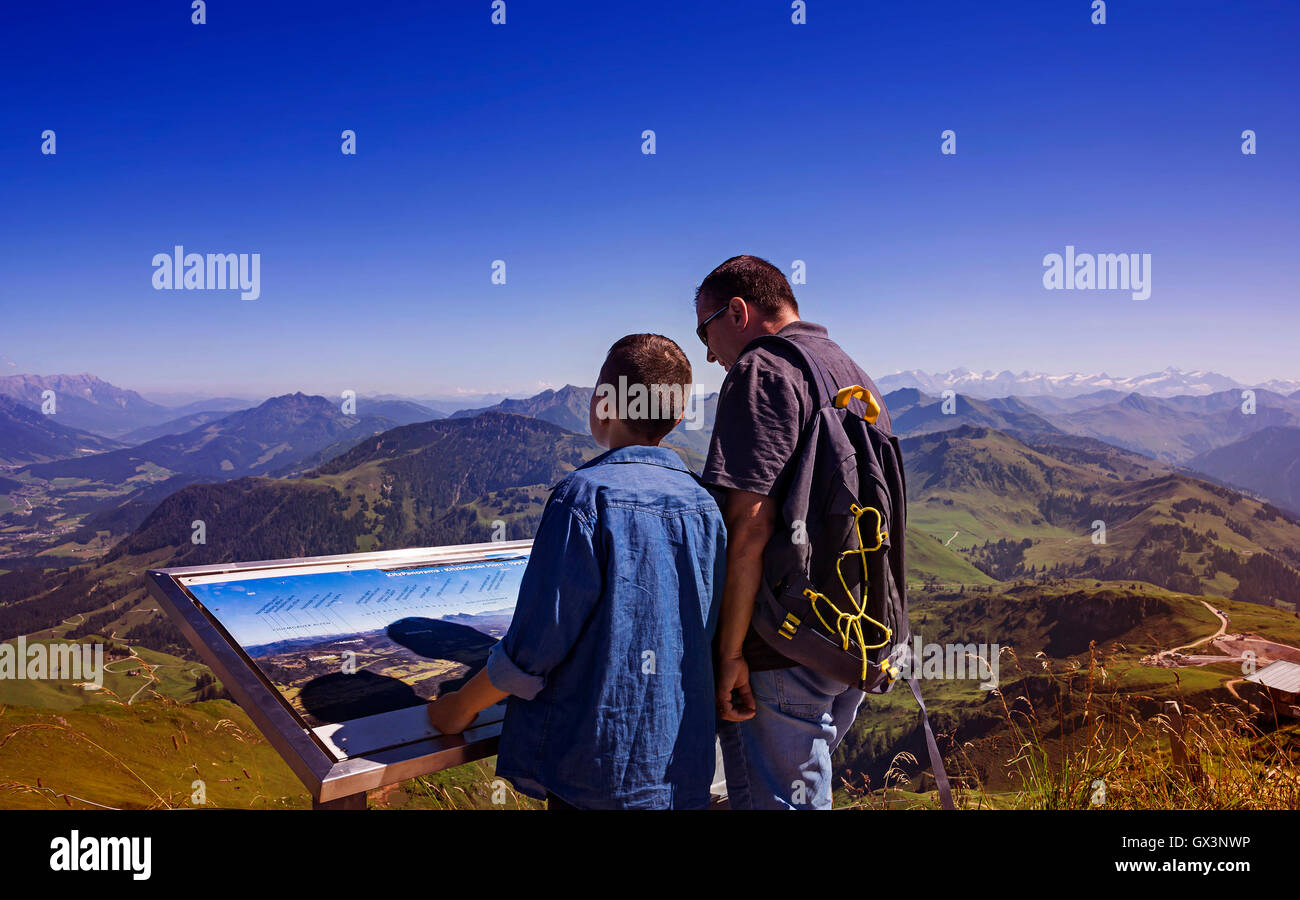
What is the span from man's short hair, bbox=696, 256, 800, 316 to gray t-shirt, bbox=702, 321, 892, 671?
0.46m

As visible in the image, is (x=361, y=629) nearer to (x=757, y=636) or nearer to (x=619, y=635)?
(x=619, y=635)

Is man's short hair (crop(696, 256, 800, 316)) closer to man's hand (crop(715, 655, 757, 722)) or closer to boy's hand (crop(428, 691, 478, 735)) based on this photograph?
man's hand (crop(715, 655, 757, 722))

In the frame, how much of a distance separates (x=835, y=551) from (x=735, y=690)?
31.6 inches

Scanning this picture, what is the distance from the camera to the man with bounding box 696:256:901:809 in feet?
9.97

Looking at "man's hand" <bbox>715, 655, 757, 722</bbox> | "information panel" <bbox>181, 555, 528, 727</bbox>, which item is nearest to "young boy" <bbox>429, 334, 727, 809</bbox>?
"man's hand" <bbox>715, 655, 757, 722</bbox>

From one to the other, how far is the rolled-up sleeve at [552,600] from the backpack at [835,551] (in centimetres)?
86

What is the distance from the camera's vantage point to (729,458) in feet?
9.98

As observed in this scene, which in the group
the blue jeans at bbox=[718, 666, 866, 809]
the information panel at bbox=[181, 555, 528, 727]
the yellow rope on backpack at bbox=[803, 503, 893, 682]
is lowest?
the blue jeans at bbox=[718, 666, 866, 809]

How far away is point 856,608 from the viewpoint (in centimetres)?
311

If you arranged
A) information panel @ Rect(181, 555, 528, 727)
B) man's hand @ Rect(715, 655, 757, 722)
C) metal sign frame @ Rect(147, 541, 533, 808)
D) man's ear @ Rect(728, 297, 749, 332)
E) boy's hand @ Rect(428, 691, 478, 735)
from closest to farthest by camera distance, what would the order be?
metal sign frame @ Rect(147, 541, 533, 808) → boy's hand @ Rect(428, 691, 478, 735) → man's hand @ Rect(715, 655, 757, 722) → information panel @ Rect(181, 555, 528, 727) → man's ear @ Rect(728, 297, 749, 332)

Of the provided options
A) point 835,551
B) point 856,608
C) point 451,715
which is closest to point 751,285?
point 835,551
